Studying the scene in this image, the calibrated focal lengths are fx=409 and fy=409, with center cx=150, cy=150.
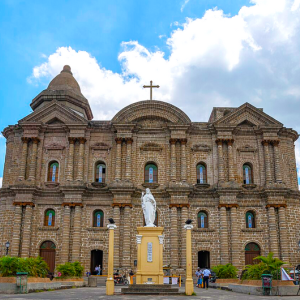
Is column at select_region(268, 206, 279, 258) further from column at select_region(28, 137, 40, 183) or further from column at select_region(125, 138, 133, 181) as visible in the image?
column at select_region(28, 137, 40, 183)

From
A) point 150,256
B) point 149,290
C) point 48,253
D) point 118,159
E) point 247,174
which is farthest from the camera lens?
point 247,174

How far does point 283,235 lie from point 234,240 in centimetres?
367

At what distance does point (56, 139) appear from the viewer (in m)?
33.5

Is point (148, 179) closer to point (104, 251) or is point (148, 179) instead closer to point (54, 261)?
point (104, 251)

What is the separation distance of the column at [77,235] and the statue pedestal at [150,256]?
1139 cm

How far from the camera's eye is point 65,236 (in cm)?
3016

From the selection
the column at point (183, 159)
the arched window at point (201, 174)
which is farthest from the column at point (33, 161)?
the arched window at point (201, 174)

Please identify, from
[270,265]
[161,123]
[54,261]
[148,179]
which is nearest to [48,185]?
[54,261]

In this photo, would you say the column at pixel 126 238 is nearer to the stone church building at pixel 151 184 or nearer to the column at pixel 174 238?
the stone church building at pixel 151 184

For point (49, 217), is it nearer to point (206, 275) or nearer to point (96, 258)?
point (96, 258)

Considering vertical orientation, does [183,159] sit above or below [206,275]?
above

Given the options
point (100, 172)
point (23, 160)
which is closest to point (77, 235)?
point (100, 172)

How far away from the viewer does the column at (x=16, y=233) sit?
2973 centimetres

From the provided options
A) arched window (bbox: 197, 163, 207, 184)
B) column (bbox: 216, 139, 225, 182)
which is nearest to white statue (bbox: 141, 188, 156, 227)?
column (bbox: 216, 139, 225, 182)
